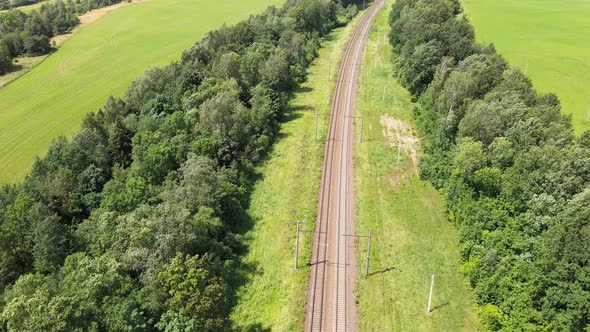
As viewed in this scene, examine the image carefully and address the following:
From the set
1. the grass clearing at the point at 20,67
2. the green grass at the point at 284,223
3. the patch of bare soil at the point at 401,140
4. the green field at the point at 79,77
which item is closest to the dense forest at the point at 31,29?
the grass clearing at the point at 20,67

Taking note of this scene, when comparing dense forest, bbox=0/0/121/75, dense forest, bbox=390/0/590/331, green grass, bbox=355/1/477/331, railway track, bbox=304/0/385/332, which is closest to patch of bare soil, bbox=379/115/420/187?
green grass, bbox=355/1/477/331

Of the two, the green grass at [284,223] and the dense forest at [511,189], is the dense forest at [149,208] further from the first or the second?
the dense forest at [511,189]

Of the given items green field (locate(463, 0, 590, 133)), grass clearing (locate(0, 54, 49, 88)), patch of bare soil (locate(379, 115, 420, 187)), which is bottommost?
patch of bare soil (locate(379, 115, 420, 187))

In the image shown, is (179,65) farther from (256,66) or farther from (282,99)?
(282,99)

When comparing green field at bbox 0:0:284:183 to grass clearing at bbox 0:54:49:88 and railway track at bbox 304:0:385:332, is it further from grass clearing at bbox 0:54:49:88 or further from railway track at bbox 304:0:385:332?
railway track at bbox 304:0:385:332

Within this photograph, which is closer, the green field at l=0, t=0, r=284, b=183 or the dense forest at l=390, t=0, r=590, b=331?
the dense forest at l=390, t=0, r=590, b=331

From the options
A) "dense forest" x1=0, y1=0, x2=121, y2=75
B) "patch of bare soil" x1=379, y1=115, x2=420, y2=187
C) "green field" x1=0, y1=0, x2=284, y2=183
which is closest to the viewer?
"patch of bare soil" x1=379, y1=115, x2=420, y2=187
